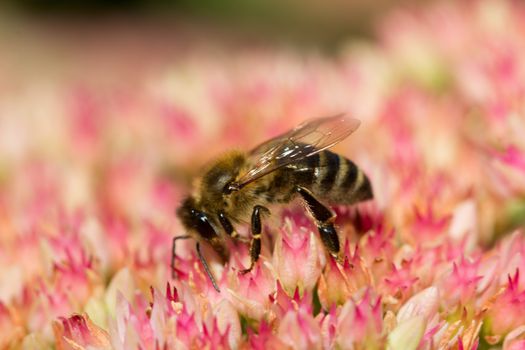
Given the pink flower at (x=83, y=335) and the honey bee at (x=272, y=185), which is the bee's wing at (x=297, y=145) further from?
the pink flower at (x=83, y=335)

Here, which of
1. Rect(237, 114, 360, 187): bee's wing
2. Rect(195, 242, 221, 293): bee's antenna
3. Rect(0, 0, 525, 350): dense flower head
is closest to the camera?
Rect(0, 0, 525, 350): dense flower head

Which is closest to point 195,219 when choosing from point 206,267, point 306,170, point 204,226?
point 204,226

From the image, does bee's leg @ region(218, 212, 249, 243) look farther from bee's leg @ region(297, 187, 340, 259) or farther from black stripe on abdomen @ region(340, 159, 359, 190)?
black stripe on abdomen @ region(340, 159, 359, 190)

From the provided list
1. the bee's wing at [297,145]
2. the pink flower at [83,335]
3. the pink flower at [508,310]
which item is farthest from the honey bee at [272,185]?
the pink flower at [508,310]

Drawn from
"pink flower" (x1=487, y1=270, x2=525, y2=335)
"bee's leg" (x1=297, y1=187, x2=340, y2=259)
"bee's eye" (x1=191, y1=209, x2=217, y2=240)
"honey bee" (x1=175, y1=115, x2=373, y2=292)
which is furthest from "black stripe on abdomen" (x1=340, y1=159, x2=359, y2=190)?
"pink flower" (x1=487, y1=270, x2=525, y2=335)

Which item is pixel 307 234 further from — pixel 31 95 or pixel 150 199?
pixel 31 95

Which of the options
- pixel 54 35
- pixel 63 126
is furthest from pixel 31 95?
pixel 54 35
